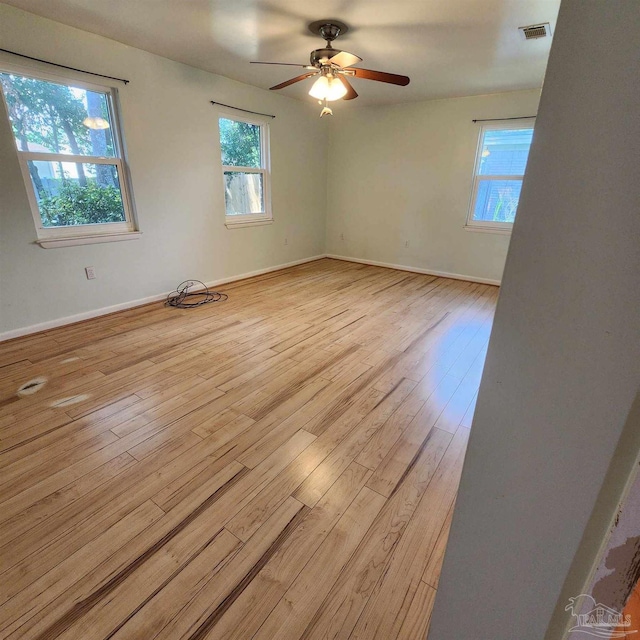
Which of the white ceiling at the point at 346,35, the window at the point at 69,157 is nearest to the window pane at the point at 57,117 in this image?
the window at the point at 69,157

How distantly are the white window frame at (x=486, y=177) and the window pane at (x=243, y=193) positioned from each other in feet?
9.83

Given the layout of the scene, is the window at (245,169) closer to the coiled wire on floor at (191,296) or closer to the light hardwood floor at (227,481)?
the coiled wire on floor at (191,296)

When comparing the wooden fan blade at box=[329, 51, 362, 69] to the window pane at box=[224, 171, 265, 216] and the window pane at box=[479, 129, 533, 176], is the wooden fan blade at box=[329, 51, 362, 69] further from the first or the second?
the window pane at box=[479, 129, 533, 176]

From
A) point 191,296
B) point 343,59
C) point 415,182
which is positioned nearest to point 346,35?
point 343,59

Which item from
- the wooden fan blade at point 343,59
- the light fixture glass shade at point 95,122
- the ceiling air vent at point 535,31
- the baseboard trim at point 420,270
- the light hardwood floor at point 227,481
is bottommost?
the light hardwood floor at point 227,481

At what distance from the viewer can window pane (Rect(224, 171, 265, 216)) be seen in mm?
4441

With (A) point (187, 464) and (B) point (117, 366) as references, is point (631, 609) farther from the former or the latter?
(B) point (117, 366)

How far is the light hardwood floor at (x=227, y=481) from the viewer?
1087 mm

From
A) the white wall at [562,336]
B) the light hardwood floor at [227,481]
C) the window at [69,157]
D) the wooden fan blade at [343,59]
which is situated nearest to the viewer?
the white wall at [562,336]

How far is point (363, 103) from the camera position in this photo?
501 centimetres

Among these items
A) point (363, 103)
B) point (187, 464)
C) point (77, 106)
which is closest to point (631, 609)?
point (187, 464)

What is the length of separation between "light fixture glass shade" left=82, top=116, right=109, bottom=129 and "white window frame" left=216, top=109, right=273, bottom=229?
125cm

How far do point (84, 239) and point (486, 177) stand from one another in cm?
487

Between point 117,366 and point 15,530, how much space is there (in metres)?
1.33
